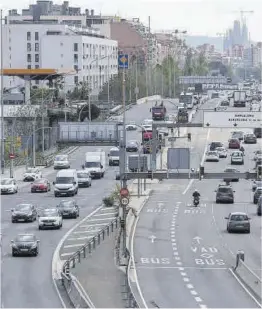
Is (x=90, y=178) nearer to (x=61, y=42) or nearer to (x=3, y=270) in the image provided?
(x=3, y=270)

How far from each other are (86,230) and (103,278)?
16.2 m

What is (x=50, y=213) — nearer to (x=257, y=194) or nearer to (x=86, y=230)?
(x=86, y=230)

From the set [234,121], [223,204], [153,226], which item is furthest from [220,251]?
[223,204]

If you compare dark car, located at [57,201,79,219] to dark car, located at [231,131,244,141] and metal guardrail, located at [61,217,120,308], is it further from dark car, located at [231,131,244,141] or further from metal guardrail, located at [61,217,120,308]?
dark car, located at [231,131,244,141]

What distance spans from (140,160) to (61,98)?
72.2 metres

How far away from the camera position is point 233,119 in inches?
2032

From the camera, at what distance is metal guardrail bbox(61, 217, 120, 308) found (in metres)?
32.0

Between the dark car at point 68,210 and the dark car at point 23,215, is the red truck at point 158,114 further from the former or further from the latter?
the dark car at point 23,215

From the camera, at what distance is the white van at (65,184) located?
73.2 meters

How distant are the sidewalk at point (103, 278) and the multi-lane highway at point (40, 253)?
3.86ft

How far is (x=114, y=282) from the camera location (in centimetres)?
3809

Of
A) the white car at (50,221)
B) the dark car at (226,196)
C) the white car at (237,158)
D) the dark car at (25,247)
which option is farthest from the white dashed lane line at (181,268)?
the white car at (237,158)

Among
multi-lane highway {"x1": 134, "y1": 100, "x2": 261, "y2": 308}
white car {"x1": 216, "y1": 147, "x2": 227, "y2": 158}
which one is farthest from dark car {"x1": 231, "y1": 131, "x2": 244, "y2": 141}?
multi-lane highway {"x1": 134, "y1": 100, "x2": 261, "y2": 308}

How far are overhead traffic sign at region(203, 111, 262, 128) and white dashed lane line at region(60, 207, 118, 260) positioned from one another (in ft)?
25.5
